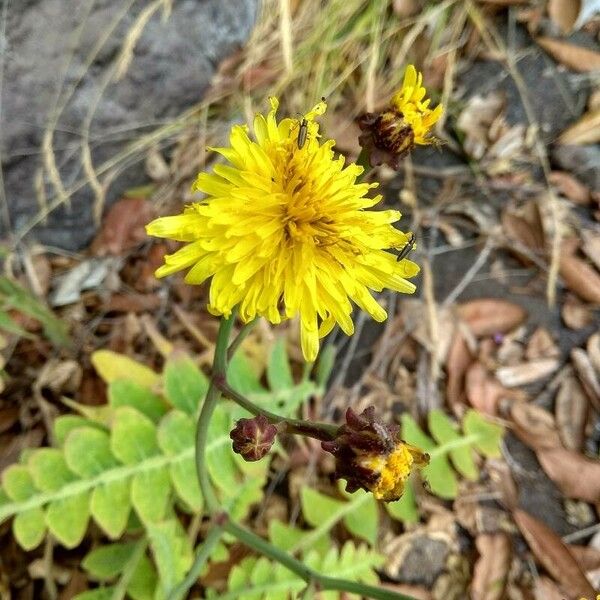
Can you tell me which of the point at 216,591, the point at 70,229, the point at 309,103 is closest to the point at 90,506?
the point at 216,591

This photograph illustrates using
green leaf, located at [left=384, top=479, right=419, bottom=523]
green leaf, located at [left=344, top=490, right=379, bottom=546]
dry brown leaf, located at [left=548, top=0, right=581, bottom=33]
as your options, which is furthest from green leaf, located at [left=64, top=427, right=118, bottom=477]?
dry brown leaf, located at [left=548, top=0, right=581, bottom=33]

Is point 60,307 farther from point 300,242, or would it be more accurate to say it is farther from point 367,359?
point 300,242

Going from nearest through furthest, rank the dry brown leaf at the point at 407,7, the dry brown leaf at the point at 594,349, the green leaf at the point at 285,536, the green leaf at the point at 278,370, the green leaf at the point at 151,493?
the green leaf at the point at 151,493 < the green leaf at the point at 285,536 < the green leaf at the point at 278,370 < the dry brown leaf at the point at 594,349 < the dry brown leaf at the point at 407,7

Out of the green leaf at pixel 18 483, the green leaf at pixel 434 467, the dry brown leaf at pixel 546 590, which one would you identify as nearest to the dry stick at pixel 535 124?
the green leaf at pixel 434 467

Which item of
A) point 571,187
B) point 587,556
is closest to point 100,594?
point 587,556

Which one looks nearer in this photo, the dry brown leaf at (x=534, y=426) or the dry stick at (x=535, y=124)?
the dry brown leaf at (x=534, y=426)

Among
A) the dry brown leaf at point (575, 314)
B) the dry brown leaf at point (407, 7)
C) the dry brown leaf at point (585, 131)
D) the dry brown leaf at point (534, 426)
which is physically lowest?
the dry brown leaf at point (534, 426)

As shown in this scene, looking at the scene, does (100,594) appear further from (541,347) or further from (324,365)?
(541,347)

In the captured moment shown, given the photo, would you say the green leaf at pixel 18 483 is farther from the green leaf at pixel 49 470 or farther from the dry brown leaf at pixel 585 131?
the dry brown leaf at pixel 585 131
